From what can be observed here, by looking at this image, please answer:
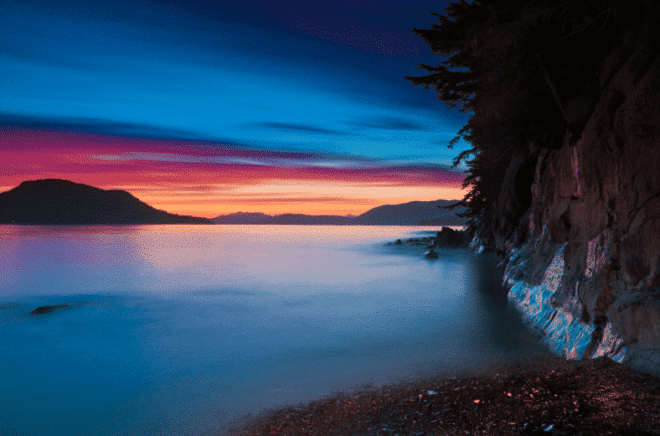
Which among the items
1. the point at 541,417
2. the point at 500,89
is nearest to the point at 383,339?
the point at 541,417

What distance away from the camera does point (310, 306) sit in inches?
500

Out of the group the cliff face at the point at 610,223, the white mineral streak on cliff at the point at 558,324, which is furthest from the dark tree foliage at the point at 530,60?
the white mineral streak on cliff at the point at 558,324

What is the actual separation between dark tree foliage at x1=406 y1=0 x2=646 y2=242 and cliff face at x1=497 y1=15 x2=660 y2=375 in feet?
1.46

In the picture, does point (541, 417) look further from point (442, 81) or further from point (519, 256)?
point (442, 81)

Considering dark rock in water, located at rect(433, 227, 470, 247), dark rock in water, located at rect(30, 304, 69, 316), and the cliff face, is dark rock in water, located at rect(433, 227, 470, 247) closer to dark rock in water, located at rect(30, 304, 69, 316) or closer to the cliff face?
the cliff face

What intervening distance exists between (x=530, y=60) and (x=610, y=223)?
14.8 ft

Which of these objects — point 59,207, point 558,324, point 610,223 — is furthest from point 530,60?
point 59,207

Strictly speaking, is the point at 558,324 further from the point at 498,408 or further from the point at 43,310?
the point at 43,310

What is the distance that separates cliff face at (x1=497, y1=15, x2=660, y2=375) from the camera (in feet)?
16.6

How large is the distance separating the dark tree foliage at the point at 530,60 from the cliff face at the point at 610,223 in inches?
17.5

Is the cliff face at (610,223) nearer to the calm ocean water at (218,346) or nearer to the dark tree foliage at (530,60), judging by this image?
the dark tree foliage at (530,60)

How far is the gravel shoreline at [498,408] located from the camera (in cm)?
379

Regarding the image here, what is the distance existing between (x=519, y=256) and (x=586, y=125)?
553 cm

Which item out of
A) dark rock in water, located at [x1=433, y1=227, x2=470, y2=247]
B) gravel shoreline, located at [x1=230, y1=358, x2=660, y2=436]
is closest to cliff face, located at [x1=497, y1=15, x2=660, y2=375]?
gravel shoreline, located at [x1=230, y1=358, x2=660, y2=436]
